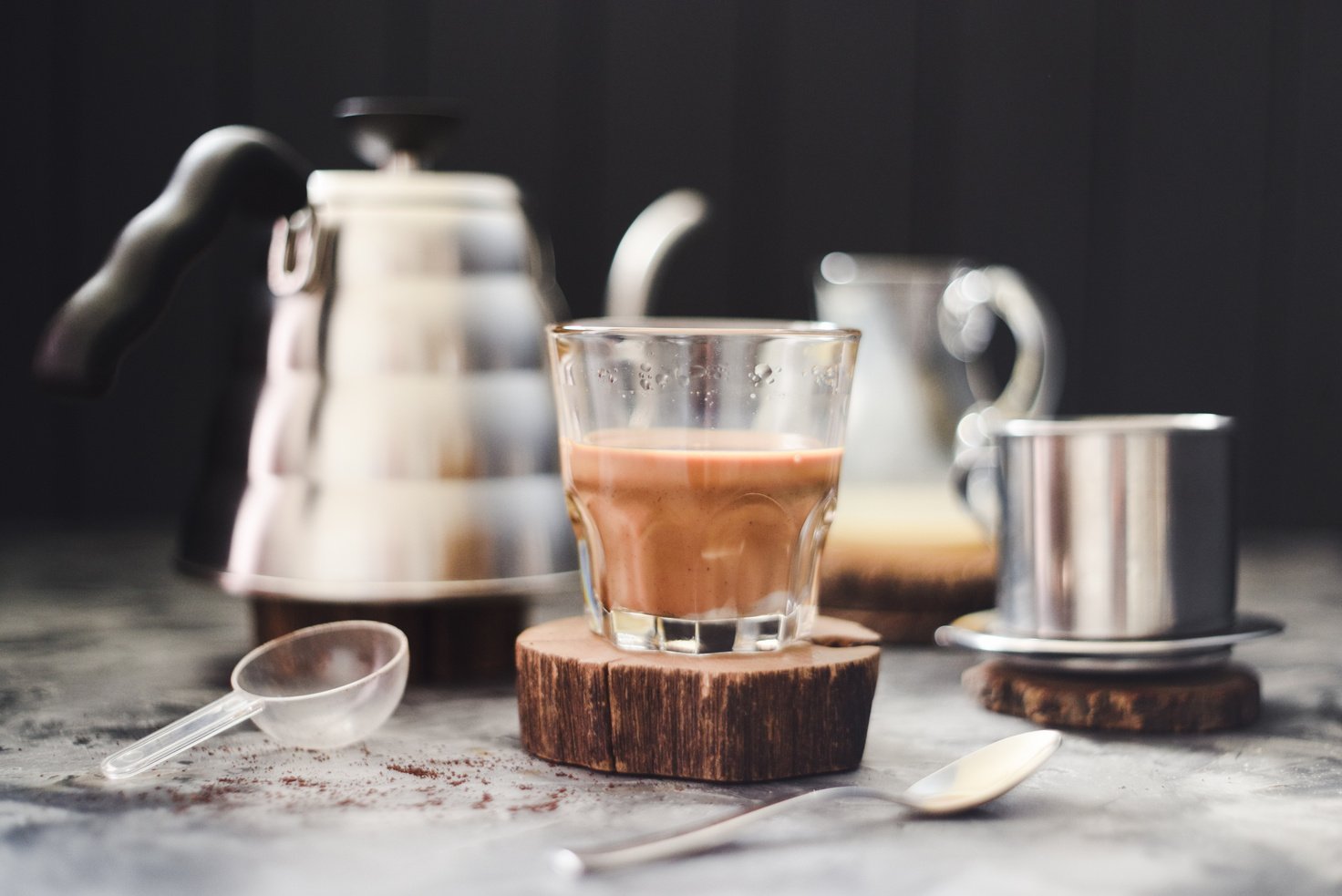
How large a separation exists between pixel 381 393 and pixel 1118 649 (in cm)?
43

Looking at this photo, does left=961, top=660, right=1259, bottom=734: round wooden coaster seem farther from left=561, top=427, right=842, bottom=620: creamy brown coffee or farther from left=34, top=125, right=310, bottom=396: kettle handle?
left=34, top=125, right=310, bottom=396: kettle handle

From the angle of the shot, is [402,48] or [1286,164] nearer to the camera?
[402,48]

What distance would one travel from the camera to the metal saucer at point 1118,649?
0.70 metres

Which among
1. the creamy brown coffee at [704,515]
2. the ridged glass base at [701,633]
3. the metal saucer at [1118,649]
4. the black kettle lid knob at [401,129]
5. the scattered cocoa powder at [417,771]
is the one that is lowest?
the scattered cocoa powder at [417,771]

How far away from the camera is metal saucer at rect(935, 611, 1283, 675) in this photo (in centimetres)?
70

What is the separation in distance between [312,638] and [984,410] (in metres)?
0.57

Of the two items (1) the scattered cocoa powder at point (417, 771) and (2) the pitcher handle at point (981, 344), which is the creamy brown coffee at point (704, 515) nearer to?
(1) the scattered cocoa powder at point (417, 771)

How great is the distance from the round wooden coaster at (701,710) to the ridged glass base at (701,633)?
1 cm

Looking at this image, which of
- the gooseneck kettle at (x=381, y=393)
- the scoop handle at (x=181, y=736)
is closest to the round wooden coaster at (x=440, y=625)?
the gooseneck kettle at (x=381, y=393)

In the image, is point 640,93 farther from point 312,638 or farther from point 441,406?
point 312,638

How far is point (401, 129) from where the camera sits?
0.84m

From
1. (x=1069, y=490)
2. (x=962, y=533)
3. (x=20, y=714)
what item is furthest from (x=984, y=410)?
(x=20, y=714)

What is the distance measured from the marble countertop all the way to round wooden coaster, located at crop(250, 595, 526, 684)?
0.09ft

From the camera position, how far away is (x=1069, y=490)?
2.39 feet
